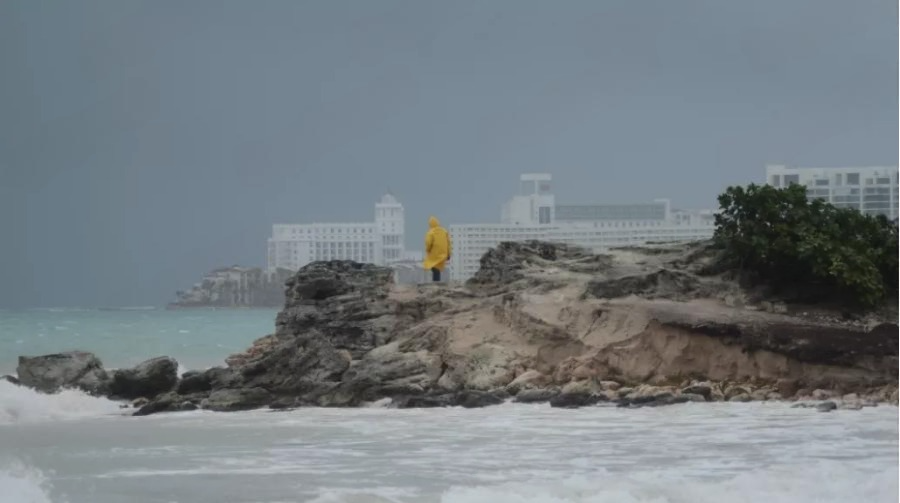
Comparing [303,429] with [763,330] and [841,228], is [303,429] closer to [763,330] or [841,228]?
[763,330]

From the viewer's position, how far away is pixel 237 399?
594 inches

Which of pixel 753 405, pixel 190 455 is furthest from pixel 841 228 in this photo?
pixel 190 455

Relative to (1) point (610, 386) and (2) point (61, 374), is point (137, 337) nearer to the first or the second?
(2) point (61, 374)

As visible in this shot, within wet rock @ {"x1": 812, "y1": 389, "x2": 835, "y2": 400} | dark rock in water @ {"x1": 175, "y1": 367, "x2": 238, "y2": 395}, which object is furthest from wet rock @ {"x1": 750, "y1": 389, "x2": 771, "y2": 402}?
dark rock in water @ {"x1": 175, "y1": 367, "x2": 238, "y2": 395}

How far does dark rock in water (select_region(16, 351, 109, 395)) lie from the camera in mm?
16438

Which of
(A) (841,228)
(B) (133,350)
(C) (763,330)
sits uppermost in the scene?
(A) (841,228)

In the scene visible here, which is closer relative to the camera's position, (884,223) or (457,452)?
(457,452)

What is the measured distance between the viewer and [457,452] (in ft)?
37.5

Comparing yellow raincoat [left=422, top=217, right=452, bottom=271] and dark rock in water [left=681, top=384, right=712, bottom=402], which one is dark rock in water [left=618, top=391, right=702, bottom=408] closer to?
dark rock in water [left=681, top=384, right=712, bottom=402]

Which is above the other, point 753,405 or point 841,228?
point 841,228

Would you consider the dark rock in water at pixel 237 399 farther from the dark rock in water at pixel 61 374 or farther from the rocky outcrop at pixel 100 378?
the dark rock in water at pixel 61 374

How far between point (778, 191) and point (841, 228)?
32.0 inches

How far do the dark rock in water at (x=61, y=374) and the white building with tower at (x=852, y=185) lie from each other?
2066cm

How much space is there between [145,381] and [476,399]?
4158 millimetres
